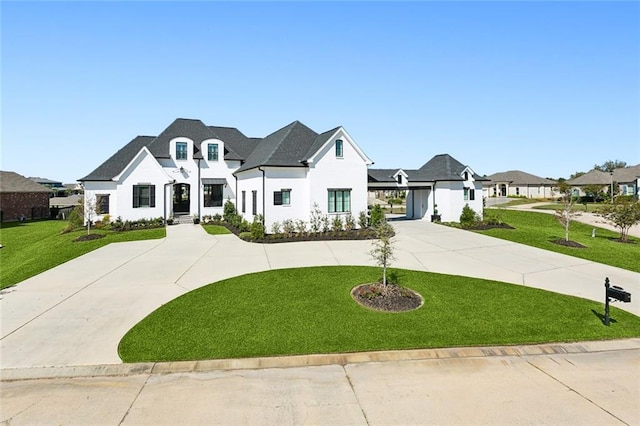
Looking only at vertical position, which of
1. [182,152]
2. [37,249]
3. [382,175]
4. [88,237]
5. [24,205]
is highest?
[182,152]

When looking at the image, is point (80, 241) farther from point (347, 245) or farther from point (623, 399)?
point (623, 399)

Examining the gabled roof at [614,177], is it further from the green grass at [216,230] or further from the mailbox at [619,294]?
the green grass at [216,230]

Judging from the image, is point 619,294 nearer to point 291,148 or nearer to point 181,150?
point 291,148

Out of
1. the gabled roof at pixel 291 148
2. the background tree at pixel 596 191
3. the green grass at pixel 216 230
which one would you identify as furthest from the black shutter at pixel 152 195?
the background tree at pixel 596 191

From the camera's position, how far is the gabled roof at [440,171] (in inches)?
1136

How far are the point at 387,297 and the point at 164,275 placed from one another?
8.28 metres

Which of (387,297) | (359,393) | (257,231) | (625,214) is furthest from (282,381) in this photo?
(625,214)

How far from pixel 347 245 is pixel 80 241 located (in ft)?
51.4

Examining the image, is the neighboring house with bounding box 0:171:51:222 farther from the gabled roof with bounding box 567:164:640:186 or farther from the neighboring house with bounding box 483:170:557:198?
the gabled roof with bounding box 567:164:640:186

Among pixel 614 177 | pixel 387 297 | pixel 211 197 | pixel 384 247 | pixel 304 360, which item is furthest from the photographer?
pixel 614 177

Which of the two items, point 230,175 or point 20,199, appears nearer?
point 230,175

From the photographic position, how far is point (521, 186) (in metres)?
63.9

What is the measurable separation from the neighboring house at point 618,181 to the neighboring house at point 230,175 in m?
51.3

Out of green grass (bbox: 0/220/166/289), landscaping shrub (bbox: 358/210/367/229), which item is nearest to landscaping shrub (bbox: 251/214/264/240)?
green grass (bbox: 0/220/166/289)
